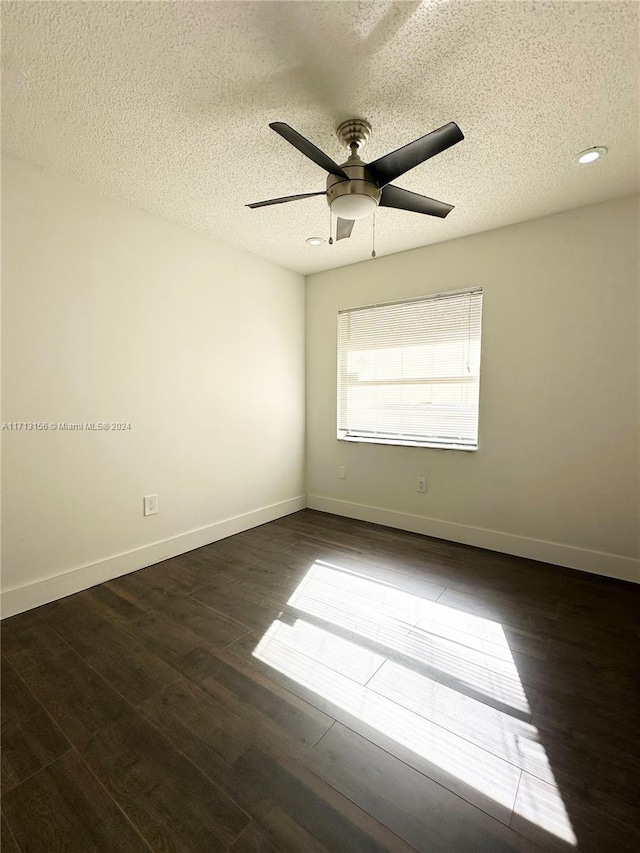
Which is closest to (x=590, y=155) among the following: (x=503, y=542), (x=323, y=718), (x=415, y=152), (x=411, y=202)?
(x=411, y=202)

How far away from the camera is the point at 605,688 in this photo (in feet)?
5.21

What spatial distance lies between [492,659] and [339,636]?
0.73 m

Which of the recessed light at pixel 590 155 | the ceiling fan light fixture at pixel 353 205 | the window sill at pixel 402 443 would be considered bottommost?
the window sill at pixel 402 443

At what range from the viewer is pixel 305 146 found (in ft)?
5.02

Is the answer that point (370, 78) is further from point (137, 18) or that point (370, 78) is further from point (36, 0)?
point (36, 0)

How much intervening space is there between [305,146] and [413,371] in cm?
222

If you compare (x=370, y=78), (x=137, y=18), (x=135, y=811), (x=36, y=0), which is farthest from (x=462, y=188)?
(x=135, y=811)

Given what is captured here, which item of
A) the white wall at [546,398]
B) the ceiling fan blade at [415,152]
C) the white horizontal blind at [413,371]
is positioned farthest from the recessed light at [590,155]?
the white horizontal blind at [413,371]

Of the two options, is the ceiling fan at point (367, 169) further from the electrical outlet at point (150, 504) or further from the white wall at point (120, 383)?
the electrical outlet at point (150, 504)

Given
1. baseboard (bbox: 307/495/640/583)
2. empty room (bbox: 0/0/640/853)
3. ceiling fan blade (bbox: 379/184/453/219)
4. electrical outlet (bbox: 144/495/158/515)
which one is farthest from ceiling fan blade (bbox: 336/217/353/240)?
baseboard (bbox: 307/495/640/583)

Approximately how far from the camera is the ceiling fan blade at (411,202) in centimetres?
191

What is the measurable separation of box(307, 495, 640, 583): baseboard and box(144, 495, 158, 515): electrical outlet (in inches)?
71.3

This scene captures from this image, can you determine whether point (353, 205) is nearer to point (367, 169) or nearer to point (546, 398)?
point (367, 169)

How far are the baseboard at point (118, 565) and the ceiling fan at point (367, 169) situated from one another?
95.9 inches
